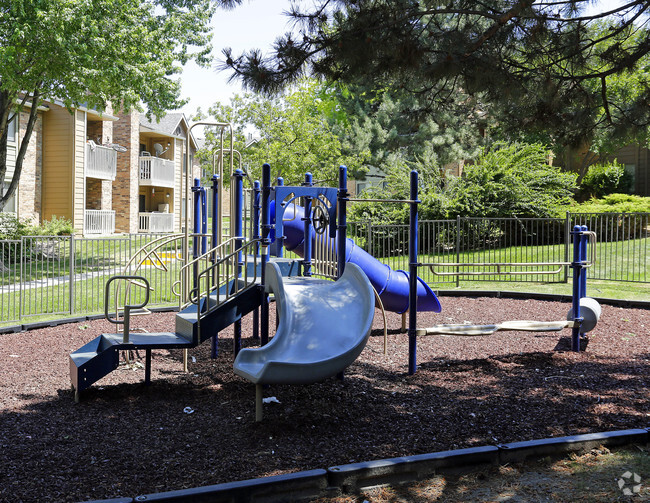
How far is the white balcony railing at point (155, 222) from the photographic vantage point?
3550 cm

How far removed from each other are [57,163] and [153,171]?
7999 millimetres

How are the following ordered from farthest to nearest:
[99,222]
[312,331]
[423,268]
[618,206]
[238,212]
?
[99,222] → [618,206] → [423,268] → [238,212] → [312,331]

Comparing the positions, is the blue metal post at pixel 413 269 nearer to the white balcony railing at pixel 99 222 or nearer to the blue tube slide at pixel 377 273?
the blue tube slide at pixel 377 273

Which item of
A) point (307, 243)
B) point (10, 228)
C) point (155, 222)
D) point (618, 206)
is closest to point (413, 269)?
point (307, 243)

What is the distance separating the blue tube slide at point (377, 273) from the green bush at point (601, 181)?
22.9m

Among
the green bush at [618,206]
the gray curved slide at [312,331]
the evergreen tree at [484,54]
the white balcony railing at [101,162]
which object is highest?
the white balcony railing at [101,162]

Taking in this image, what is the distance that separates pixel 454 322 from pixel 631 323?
3154 mm

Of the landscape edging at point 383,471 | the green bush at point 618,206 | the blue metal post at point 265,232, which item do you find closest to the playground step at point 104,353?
the blue metal post at point 265,232

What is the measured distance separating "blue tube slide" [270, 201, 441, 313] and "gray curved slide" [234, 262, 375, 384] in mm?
2457

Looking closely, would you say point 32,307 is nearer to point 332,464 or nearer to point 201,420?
point 201,420

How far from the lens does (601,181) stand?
101ft

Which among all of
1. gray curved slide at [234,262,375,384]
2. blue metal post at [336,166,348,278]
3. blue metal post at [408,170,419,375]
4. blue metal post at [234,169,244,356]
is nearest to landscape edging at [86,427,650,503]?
gray curved slide at [234,262,375,384]

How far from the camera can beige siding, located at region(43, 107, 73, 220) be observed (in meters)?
28.1

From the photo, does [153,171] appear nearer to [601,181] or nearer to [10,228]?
[10,228]
